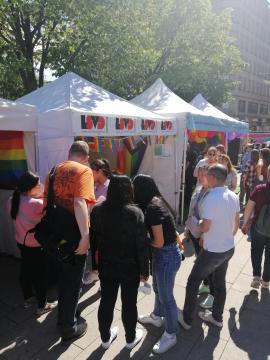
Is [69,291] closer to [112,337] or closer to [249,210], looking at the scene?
[112,337]

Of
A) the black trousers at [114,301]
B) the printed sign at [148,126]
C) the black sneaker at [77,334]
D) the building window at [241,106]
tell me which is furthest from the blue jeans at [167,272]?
the building window at [241,106]

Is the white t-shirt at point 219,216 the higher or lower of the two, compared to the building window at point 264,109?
lower

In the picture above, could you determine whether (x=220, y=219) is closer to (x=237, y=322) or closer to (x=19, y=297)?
(x=237, y=322)

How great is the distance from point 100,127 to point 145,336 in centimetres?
280

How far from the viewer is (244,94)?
51.2 metres

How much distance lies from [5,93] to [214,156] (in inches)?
451

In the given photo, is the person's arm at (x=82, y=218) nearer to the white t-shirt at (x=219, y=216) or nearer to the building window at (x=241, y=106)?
the white t-shirt at (x=219, y=216)

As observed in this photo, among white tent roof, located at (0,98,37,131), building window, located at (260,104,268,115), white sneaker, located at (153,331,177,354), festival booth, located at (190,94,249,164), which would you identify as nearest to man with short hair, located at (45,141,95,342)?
white sneaker, located at (153,331,177,354)

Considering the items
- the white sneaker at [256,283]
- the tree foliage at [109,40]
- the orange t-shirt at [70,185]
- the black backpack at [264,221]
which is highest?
the tree foliage at [109,40]

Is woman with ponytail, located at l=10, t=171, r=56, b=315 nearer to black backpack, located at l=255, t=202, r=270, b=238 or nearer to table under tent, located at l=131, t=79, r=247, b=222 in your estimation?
black backpack, located at l=255, t=202, r=270, b=238

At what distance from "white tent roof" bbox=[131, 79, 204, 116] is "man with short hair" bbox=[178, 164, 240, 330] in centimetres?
413

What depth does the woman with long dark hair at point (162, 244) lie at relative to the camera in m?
2.40

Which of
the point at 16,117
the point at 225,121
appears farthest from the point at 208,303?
the point at 225,121

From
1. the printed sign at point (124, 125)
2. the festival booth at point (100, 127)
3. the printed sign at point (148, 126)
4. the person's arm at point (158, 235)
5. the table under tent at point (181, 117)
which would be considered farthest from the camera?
the table under tent at point (181, 117)
